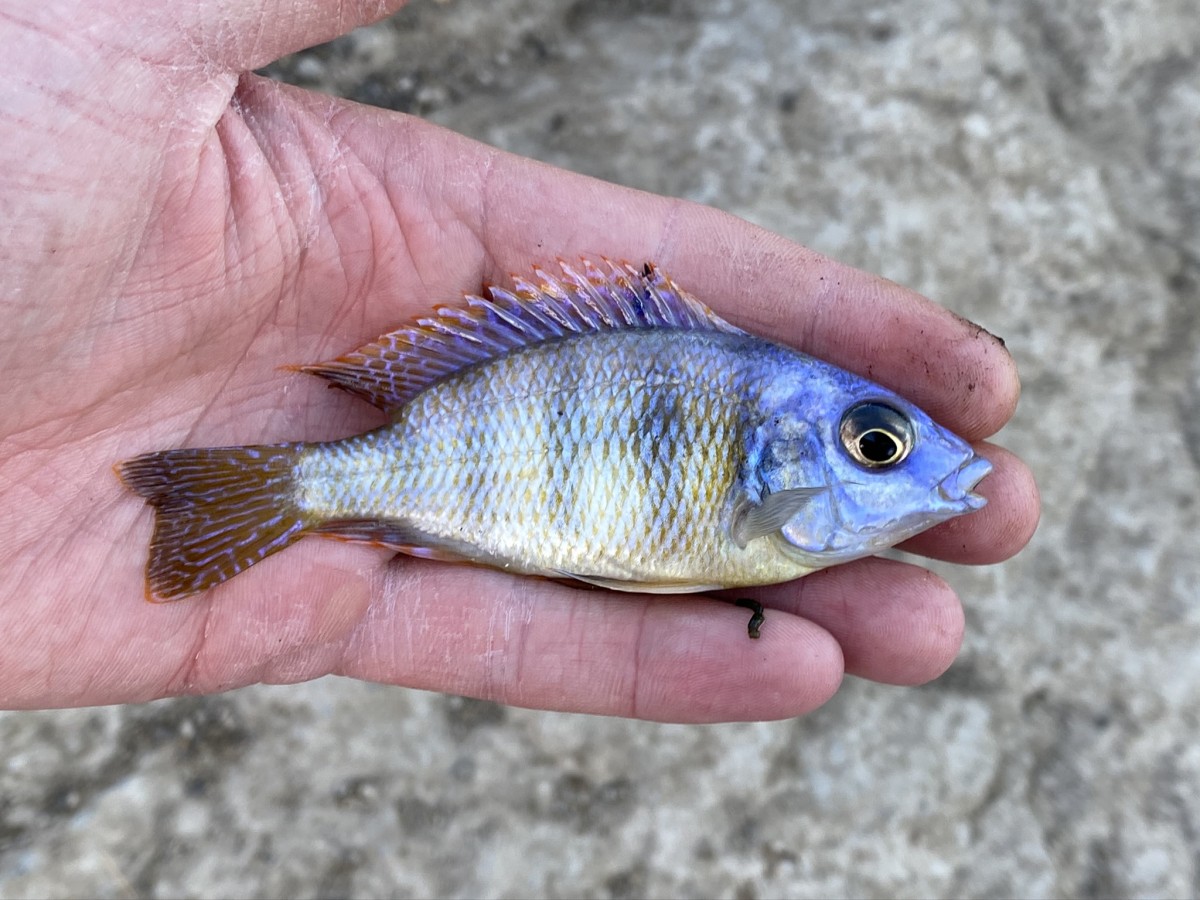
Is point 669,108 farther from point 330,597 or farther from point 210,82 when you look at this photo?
point 330,597

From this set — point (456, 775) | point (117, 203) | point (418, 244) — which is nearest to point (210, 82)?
point (117, 203)

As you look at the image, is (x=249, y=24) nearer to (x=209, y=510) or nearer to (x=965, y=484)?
(x=209, y=510)

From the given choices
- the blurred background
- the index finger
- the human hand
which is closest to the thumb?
the human hand

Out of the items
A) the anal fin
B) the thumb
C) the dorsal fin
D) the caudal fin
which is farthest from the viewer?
the dorsal fin

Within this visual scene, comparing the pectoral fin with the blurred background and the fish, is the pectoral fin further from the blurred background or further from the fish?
the blurred background

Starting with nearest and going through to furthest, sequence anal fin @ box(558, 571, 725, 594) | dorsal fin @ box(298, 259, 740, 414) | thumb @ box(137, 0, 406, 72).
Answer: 1. thumb @ box(137, 0, 406, 72)
2. anal fin @ box(558, 571, 725, 594)
3. dorsal fin @ box(298, 259, 740, 414)

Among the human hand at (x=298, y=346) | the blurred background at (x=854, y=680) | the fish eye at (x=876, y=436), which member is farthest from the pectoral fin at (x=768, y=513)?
the blurred background at (x=854, y=680)
